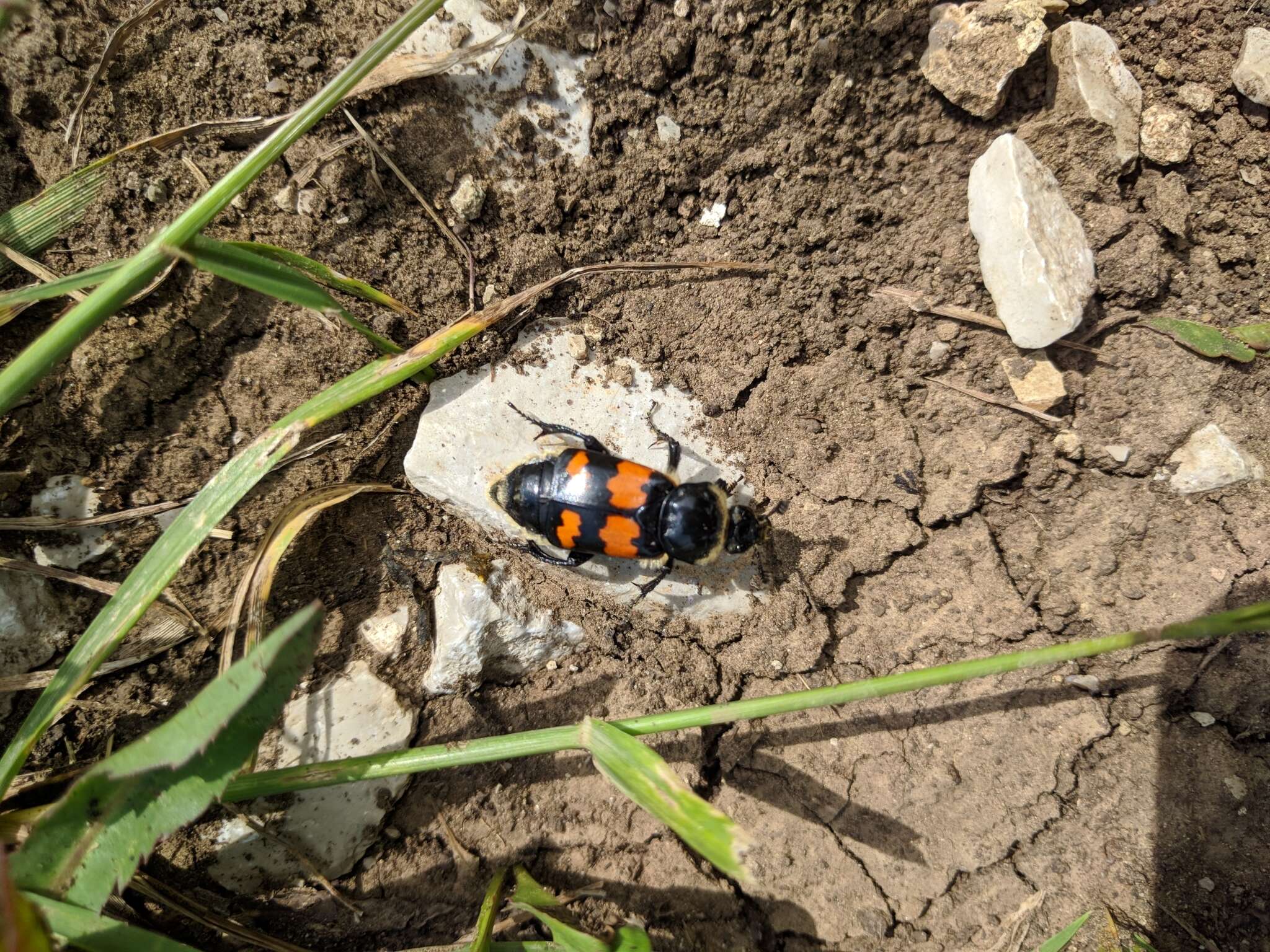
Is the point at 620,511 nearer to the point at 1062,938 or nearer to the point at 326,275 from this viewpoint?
the point at 326,275

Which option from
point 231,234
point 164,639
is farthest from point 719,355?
point 164,639

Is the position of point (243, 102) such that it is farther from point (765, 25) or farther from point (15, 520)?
point (765, 25)

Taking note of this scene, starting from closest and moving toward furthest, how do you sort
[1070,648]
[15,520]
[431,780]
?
1. [1070,648]
2. [15,520]
3. [431,780]

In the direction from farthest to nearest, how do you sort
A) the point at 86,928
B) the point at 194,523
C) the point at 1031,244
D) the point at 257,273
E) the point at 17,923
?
the point at 1031,244 < the point at 194,523 < the point at 257,273 < the point at 86,928 < the point at 17,923

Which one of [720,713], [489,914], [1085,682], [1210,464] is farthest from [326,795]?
[1210,464]

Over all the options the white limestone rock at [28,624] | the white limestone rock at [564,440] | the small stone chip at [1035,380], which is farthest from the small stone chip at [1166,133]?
the white limestone rock at [28,624]

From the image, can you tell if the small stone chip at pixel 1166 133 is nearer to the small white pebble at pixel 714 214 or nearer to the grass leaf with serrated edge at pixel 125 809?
the small white pebble at pixel 714 214
